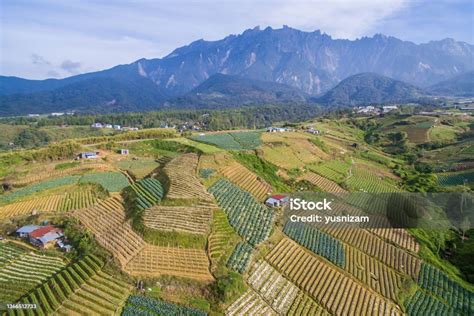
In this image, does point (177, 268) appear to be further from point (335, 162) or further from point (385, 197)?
point (335, 162)

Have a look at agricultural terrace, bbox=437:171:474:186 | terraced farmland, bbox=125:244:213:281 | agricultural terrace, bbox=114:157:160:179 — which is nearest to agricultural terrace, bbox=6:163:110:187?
agricultural terrace, bbox=114:157:160:179

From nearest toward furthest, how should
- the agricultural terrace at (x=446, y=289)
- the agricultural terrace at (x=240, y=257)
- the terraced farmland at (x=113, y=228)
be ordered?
the agricultural terrace at (x=240, y=257) < the terraced farmland at (x=113, y=228) < the agricultural terrace at (x=446, y=289)

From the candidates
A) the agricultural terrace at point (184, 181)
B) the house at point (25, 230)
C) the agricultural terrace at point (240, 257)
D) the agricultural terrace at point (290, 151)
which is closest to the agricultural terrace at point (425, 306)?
the agricultural terrace at point (240, 257)

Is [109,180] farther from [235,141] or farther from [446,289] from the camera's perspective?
[446,289]

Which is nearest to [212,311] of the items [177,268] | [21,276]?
[177,268]

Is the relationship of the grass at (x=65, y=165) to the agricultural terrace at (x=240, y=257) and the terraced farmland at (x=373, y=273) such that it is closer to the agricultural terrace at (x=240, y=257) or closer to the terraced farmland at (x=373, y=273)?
the agricultural terrace at (x=240, y=257)

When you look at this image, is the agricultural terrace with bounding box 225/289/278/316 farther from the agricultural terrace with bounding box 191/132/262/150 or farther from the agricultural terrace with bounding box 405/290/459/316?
the agricultural terrace with bounding box 191/132/262/150

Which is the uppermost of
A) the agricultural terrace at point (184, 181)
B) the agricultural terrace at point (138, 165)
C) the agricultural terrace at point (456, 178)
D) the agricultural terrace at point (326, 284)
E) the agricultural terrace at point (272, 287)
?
the agricultural terrace at point (184, 181)
